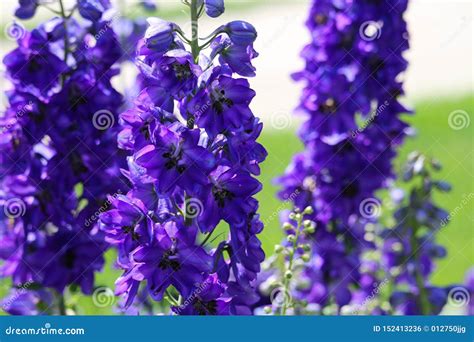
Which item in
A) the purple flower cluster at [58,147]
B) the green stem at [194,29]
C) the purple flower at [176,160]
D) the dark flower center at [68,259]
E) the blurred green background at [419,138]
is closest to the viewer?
the purple flower at [176,160]

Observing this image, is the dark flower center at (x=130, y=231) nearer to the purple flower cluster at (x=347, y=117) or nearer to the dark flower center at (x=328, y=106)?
the purple flower cluster at (x=347, y=117)

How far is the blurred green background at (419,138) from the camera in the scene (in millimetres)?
7805

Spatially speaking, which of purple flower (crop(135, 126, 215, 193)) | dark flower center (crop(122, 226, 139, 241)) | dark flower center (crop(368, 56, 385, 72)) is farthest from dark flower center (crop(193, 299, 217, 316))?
dark flower center (crop(368, 56, 385, 72))

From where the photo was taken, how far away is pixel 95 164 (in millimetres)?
4141

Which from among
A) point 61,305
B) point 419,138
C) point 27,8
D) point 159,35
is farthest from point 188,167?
point 419,138

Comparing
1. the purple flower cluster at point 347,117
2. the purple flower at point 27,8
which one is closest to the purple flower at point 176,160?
the purple flower at point 27,8

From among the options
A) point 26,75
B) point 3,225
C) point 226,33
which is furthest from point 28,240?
point 226,33

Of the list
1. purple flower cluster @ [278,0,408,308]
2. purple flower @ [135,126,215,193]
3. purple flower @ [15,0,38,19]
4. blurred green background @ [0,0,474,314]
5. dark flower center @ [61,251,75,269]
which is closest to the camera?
purple flower @ [135,126,215,193]

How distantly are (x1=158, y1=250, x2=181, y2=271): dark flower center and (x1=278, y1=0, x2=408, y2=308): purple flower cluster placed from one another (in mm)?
1748

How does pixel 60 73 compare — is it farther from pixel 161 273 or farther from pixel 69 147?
pixel 161 273

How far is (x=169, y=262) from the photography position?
3.19 m

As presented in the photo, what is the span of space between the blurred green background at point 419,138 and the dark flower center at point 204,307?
5.59 ft

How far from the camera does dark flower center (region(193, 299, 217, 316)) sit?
10.8ft

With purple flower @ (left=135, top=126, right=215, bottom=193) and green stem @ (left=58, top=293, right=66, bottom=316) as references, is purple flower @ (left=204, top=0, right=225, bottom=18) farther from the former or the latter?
green stem @ (left=58, top=293, right=66, bottom=316)
